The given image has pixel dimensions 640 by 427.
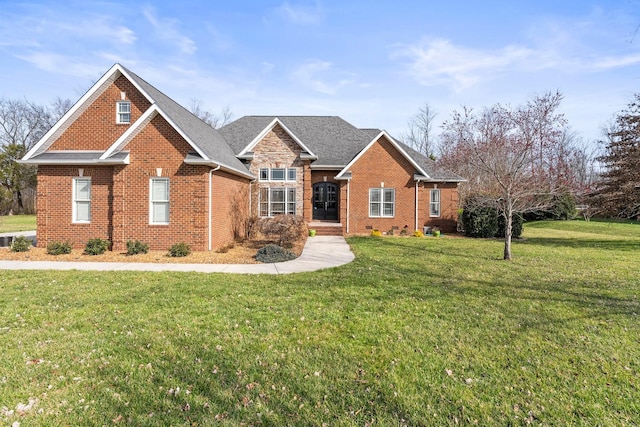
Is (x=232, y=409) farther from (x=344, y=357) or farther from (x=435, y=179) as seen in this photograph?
(x=435, y=179)

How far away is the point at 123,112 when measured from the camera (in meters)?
13.6

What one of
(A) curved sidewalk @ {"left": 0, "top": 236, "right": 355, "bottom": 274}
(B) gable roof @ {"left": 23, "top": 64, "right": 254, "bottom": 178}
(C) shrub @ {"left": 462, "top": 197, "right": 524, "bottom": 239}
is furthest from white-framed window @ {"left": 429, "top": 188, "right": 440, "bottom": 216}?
(B) gable roof @ {"left": 23, "top": 64, "right": 254, "bottom": 178}

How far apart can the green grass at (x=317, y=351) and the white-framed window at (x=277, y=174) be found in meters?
11.5

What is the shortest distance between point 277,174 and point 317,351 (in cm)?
1546

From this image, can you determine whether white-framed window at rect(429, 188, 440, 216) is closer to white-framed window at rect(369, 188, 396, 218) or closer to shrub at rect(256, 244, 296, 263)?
white-framed window at rect(369, 188, 396, 218)

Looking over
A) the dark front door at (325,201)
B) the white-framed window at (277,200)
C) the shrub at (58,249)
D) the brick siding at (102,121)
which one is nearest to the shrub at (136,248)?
the shrub at (58,249)

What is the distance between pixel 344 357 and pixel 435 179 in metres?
16.8

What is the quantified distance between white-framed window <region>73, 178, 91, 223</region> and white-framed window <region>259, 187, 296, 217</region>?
8.40 m

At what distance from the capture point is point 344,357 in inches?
166

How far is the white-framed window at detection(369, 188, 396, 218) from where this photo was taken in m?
19.4

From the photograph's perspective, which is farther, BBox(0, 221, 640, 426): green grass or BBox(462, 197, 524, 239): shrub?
BBox(462, 197, 524, 239): shrub

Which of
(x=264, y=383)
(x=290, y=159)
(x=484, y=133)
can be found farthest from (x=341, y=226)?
(x=264, y=383)

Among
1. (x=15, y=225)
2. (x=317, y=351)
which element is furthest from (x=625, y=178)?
(x=15, y=225)

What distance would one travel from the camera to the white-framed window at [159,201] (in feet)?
40.4
